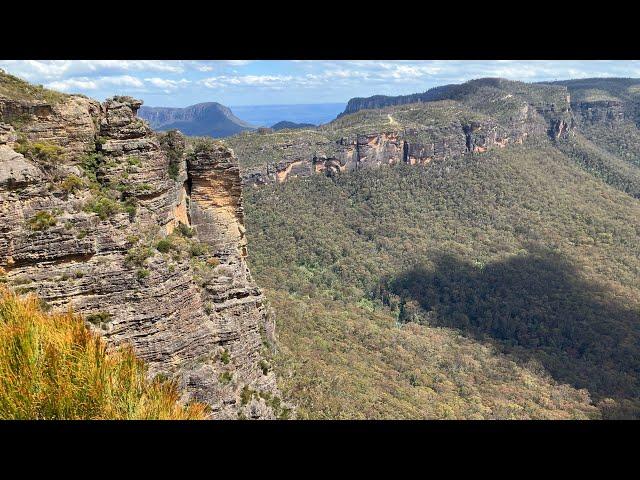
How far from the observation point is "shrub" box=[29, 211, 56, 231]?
11696 mm

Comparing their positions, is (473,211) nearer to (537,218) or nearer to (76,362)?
(537,218)

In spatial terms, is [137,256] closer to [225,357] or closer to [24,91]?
[225,357]

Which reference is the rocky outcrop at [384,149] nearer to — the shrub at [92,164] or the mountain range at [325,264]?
the mountain range at [325,264]

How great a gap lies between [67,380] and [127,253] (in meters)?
9.59

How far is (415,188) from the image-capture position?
3177 inches

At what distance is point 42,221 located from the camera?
11.8 meters

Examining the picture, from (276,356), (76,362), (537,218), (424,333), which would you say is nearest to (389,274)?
(424,333)

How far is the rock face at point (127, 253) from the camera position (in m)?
11.8

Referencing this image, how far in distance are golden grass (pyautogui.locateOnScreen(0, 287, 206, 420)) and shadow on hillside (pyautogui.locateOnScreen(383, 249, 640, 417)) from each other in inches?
1365

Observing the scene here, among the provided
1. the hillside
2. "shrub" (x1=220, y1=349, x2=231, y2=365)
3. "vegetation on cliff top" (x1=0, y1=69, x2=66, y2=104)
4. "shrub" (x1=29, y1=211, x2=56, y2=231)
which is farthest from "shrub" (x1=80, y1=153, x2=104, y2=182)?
the hillside

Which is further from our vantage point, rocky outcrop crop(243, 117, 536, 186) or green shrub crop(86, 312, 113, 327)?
rocky outcrop crop(243, 117, 536, 186)

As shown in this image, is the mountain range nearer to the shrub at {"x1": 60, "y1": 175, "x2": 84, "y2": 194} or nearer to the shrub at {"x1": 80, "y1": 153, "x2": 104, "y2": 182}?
the shrub at {"x1": 80, "y1": 153, "x2": 104, "y2": 182}

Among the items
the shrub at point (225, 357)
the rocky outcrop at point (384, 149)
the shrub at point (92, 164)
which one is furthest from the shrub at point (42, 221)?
the rocky outcrop at point (384, 149)
